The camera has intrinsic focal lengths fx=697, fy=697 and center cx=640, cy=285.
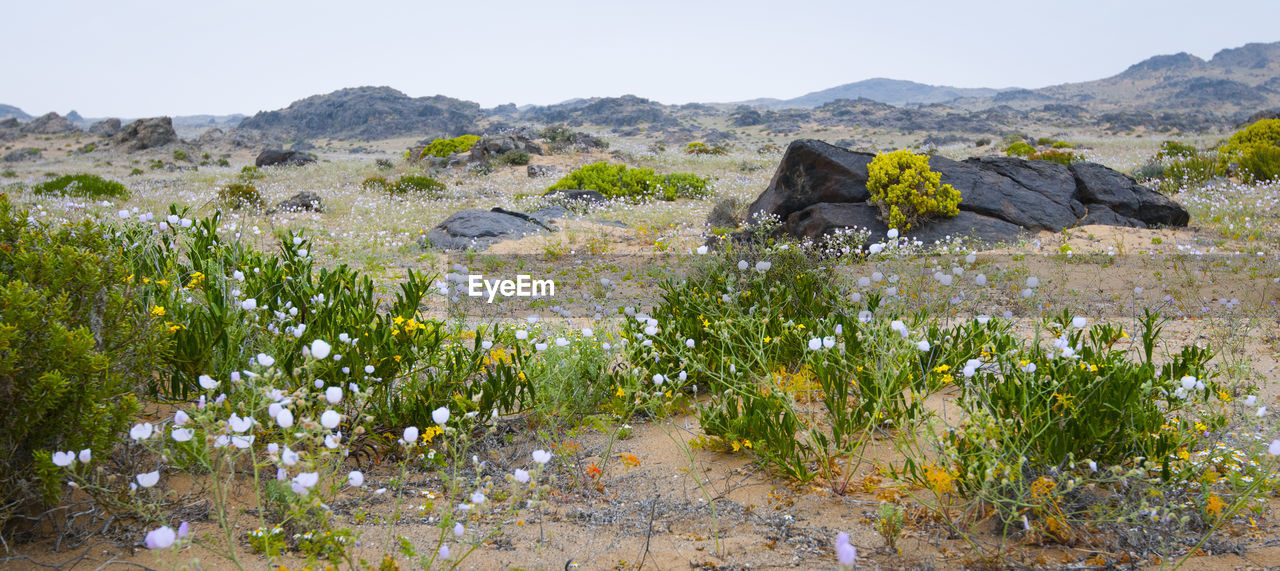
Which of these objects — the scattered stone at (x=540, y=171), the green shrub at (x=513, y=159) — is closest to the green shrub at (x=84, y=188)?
the scattered stone at (x=540, y=171)

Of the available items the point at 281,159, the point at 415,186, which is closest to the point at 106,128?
the point at 281,159

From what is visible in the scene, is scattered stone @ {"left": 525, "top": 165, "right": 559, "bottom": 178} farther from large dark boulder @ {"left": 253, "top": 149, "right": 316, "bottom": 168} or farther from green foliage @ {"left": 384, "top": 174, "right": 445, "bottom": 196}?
large dark boulder @ {"left": 253, "top": 149, "right": 316, "bottom": 168}

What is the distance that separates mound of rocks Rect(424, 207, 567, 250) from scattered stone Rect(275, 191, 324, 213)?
445 cm

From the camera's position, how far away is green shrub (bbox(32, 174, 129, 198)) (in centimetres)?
1641

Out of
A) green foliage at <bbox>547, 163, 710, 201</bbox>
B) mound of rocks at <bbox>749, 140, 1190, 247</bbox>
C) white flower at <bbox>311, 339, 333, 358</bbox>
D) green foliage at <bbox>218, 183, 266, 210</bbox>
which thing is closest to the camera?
white flower at <bbox>311, 339, 333, 358</bbox>

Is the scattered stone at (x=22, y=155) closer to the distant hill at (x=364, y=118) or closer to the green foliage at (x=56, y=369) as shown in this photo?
the distant hill at (x=364, y=118)

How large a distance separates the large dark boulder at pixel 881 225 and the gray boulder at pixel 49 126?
201ft

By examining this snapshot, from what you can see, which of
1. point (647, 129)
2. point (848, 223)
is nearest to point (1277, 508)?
point (848, 223)

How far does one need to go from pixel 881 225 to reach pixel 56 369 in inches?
405

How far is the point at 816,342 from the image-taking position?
2.95 meters

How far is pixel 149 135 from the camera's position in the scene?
38094 mm

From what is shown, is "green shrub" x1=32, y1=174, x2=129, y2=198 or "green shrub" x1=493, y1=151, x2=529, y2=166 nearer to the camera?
"green shrub" x1=32, y1=174, x2=129, y2=198

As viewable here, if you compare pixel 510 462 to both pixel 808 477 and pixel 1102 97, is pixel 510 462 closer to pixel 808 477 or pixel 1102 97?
pixel 808 477

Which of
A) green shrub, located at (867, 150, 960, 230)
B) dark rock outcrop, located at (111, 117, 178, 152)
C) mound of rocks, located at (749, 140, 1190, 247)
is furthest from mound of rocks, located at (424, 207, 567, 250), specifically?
dark rock outcrop, located at (111, 117, 178, 152)
